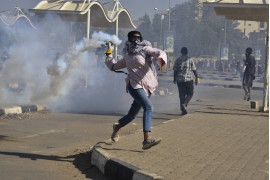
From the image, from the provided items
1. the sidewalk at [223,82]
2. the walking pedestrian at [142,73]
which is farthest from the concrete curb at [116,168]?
the sidewalk at [223,82]

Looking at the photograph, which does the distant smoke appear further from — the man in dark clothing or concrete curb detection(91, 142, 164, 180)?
concrete curb detection(91, 142, 164, 180)

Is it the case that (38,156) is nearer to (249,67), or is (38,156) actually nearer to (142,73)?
(142,73)

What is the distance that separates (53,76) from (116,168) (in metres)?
8.57

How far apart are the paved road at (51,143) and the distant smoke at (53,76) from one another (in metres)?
1.33

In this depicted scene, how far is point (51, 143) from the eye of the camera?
8391 millimetres

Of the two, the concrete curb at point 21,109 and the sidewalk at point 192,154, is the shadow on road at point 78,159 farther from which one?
the concrete curb at point 21,109

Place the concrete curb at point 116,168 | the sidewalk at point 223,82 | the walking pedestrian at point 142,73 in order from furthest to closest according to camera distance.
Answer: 1. the sidewalk at point 223,82
2. the walking pedestrian at point 142,73
3. the concrete curb at point 116,168

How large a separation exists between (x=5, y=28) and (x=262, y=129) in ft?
38.3

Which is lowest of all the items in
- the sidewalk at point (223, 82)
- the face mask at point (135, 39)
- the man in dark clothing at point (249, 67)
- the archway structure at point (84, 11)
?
the sidewalk at point (223, 82)

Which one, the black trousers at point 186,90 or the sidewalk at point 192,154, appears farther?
the black trousers at point 186,90

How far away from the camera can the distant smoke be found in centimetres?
1414

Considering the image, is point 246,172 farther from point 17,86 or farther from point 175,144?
point 17,86

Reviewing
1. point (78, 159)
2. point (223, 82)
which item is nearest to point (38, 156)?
point (78, 159)

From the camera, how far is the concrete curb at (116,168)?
213 inches
